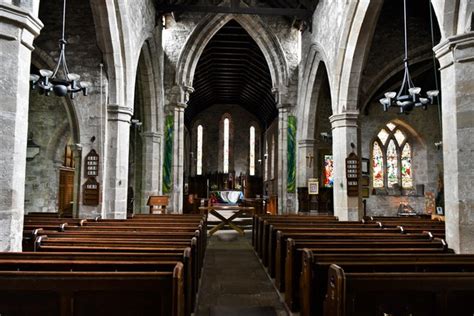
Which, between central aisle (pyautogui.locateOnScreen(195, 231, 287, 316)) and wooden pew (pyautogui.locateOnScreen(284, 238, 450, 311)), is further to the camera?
central aisle (pyautogui.locateOnScreen(195, 231, 287, 316))

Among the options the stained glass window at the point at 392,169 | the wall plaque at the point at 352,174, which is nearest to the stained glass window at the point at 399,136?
the stained glass window at the point at 392,169

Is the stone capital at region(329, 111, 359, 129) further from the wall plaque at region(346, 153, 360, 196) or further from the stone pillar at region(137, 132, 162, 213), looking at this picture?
the stone pillar at region(137, 132, 162, 213)

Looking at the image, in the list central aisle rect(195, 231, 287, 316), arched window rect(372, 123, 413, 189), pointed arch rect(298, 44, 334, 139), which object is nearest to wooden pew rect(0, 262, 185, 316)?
central aisle rect(195, 231, 287, 316)

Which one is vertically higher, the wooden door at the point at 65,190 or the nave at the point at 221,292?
the wooden door at the point at 65,190

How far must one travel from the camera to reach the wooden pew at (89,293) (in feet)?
7.13

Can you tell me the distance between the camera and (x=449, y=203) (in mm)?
4285

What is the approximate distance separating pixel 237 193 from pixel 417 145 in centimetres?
760

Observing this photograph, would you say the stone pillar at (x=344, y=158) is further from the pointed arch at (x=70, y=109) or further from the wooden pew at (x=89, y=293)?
the wooden pew at (x=89, y=293)

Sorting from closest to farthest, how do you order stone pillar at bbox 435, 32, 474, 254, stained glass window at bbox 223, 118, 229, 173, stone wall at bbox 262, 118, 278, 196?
stone pillar at bbox 435, 32, 474, 254, stone wall at bbox 262, 118, 278, 196, stained glass window at bbox 223, 118, 229, 173

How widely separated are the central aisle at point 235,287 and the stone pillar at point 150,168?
4976mm

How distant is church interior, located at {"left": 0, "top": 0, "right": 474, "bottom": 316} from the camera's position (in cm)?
238

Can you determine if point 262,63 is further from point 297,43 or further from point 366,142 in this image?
point 366,142

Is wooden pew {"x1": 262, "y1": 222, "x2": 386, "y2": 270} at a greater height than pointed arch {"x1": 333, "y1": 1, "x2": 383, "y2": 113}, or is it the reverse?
pointed arch {"x1": 333, "y1": 1, "x2": 383, "y2": 113}

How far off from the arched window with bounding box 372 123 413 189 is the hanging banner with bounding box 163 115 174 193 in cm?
803
